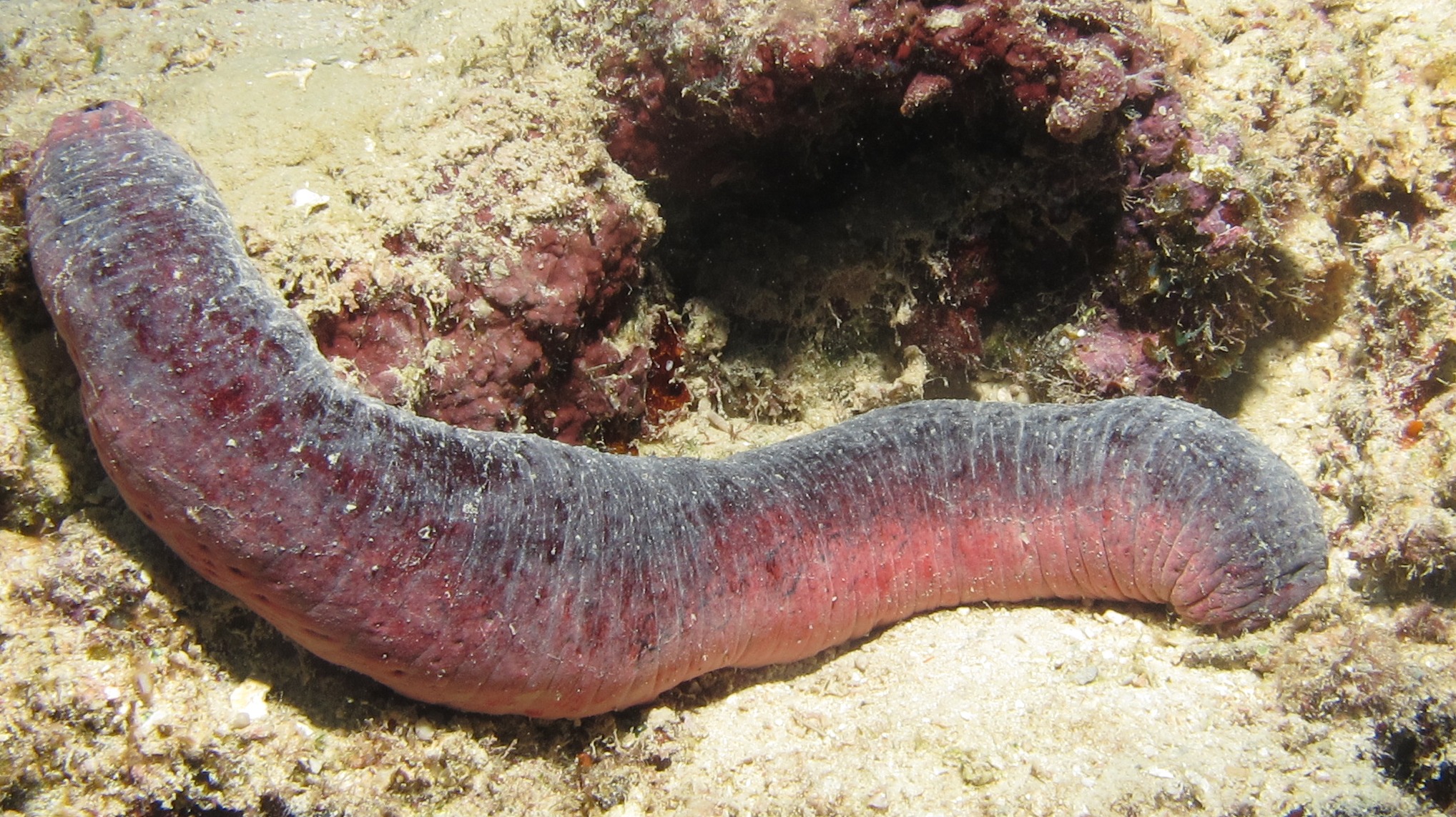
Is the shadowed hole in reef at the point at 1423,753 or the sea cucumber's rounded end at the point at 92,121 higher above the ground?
the sea cucumber's rounded end at the point at 92,121

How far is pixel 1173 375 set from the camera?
328 cm

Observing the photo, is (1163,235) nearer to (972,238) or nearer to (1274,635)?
(972,238)

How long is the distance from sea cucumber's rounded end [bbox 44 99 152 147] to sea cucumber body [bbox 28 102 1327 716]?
0.05ft

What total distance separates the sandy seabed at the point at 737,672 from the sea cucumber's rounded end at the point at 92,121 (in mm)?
145

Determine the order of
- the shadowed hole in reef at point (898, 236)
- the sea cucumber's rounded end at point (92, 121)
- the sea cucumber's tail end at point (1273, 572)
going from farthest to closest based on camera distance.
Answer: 1. the shadowed hole in reef at point (898, 236)
2. the sea cucumber's tail end at point (1273, 572)
3. the sea cucumber's rounded end at point (92, 121)

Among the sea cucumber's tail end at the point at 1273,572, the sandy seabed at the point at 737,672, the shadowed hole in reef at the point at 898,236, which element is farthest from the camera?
the shadowed hole in reef at the point at 898,236

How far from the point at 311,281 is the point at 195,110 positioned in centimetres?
103

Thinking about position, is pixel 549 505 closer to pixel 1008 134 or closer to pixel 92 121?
pixel 92 121

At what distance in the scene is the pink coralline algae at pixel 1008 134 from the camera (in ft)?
8.54

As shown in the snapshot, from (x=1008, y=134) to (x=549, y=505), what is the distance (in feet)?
7.93

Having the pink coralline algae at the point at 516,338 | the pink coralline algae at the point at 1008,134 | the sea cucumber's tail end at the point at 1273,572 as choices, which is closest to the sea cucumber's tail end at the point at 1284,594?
the sea cucumber's tail end at the point at 1273,572

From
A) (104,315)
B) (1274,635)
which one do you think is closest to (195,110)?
(104,315)

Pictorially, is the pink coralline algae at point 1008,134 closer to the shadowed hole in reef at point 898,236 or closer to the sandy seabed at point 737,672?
the shadowed hole in reef at point 898,236

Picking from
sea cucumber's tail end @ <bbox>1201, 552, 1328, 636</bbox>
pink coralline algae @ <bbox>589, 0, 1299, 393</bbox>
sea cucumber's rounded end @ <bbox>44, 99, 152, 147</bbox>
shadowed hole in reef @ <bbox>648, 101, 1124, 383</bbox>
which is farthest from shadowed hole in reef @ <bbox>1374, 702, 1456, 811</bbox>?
sea cucumber's rounded end @ <bbox>44, 99, 152, 147</bbox>
